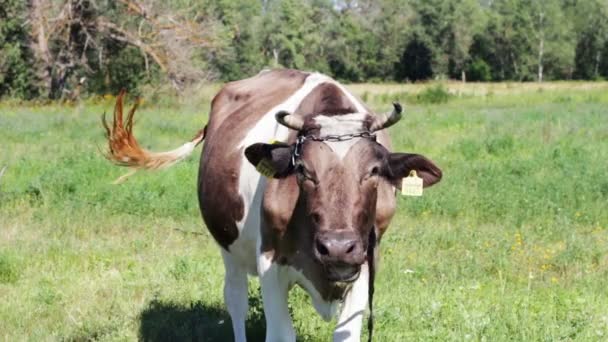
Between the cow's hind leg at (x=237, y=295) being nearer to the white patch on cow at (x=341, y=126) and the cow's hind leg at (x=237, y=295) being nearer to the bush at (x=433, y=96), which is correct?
the white patch on cow at (x=341, y=126)

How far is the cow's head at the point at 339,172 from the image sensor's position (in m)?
3.66

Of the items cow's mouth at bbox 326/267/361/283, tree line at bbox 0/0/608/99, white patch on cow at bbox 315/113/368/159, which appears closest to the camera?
cow's mouth at bbox 326/267/361/283

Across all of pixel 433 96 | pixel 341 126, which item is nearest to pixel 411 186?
pixel 341 126

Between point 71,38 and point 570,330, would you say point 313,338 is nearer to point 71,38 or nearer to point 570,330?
point 570,330

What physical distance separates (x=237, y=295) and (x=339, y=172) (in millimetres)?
2135

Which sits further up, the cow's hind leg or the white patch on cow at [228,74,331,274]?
the white patch on cow at [228,74,331,274]

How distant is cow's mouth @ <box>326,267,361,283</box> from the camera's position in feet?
12.2

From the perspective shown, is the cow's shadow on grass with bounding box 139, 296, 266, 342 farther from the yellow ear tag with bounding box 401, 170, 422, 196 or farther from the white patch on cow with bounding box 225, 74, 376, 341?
the yellow ear tag with bounding box 401, 170, 422, 196

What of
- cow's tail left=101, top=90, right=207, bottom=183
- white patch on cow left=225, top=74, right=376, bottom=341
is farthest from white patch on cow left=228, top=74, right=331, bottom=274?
cow's tail left=101, top=90, right=207, bottom=183

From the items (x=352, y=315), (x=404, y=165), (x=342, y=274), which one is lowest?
(x=352, y=315)

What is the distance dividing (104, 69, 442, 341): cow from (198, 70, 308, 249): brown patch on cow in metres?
0.01

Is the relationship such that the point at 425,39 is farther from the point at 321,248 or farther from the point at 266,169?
the point at 321,248

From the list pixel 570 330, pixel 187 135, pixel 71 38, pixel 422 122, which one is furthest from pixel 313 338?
pixel 71 38

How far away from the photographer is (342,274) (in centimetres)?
373
